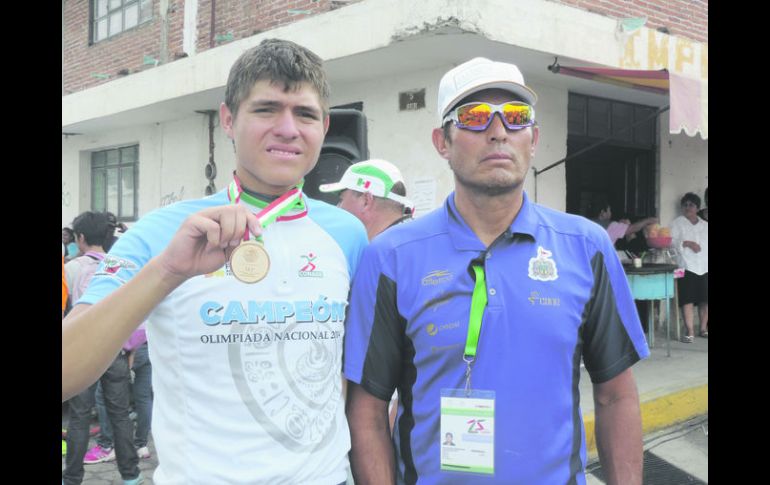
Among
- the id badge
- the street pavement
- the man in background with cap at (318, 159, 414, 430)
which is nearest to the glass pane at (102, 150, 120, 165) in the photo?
the street pavement

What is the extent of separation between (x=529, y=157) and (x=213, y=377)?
1196 mm

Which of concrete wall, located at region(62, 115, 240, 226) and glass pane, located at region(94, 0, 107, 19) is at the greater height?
glass pane, located at region(94, 0, 107, 19)

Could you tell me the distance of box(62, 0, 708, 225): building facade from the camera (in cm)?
705

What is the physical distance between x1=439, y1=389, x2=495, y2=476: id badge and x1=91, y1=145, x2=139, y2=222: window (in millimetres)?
11989

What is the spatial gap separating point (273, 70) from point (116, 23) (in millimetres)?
12854

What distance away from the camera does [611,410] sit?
82.7 inches

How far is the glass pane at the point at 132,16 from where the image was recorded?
1251 centimetres

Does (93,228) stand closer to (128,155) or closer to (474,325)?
(474,325)

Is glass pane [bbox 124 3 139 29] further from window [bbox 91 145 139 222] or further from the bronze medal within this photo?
the bronze medal

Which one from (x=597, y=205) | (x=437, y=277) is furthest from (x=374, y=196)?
(x=597, y=205)

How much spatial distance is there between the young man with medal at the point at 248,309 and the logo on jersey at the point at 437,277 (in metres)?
0.25

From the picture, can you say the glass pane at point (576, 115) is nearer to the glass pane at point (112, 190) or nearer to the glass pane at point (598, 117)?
the glass pane at point (598, 117)

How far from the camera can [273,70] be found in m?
1.88
